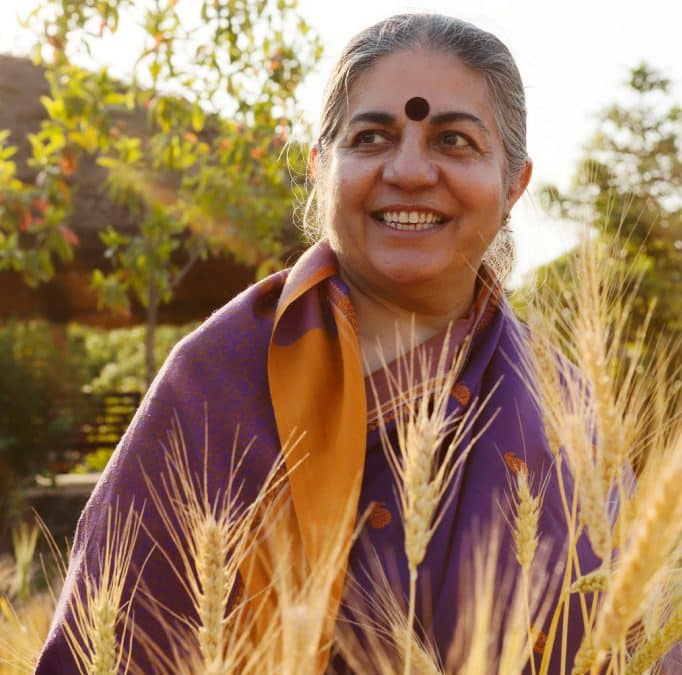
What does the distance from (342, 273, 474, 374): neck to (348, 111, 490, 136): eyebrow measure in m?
0.31

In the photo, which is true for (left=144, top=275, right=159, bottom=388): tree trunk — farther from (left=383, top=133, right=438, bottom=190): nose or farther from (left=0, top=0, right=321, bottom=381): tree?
(left=383, top=133, right=438, bottom=190): nose

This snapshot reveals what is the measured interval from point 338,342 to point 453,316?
26 centimetres

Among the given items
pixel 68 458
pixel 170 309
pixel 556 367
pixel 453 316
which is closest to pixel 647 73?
pixel 170 309

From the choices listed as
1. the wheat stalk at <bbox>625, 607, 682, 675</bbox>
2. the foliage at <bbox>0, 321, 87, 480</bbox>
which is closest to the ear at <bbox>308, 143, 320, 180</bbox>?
the wheat stalk at <bbox>625, 607, 682, 675</bbox>

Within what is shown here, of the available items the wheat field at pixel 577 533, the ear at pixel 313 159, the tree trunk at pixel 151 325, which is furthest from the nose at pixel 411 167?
the tree trunk at pixel 151 325

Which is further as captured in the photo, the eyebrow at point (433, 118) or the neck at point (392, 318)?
the neck at point (392, 318)

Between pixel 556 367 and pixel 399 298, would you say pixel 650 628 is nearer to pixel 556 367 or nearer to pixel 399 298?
pixel 556 367

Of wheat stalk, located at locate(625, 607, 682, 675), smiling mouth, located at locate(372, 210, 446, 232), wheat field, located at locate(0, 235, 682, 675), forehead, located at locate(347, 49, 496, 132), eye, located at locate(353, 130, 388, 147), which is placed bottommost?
wheat stalk, located at locate(625, 607, 682, 675)

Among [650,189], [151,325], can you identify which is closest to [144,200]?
[151,325]

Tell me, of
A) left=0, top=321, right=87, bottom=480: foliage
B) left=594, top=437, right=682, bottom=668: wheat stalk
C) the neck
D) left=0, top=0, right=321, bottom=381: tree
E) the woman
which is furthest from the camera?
left=0, top=321, right=87, bottom=480: foliage

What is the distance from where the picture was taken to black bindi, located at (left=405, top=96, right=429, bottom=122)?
5.41ft

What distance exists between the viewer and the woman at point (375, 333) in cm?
157

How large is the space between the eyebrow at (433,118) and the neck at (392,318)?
311 mm

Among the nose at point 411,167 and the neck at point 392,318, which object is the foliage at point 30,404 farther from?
the nose at point 411,167
